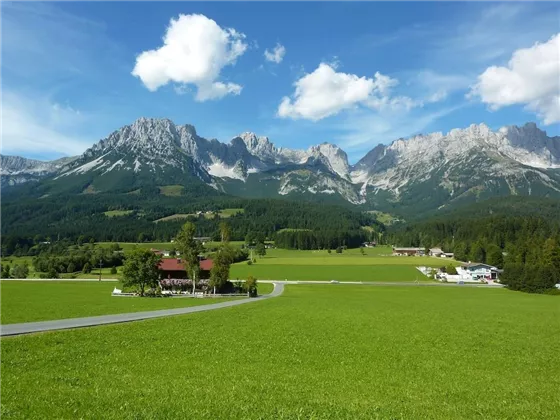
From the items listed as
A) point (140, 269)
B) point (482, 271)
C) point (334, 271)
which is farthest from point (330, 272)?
point (140, 269)

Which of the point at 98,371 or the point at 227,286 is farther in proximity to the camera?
the point at 227,286

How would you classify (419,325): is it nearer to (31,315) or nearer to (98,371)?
(98,371)

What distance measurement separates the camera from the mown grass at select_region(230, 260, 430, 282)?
13512 centimetres

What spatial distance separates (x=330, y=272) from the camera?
148375mm

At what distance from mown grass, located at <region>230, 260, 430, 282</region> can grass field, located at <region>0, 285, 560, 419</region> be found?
96122 millimetres

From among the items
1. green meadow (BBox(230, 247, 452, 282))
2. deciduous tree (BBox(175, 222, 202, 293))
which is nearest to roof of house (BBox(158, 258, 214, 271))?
deciduous tree (BBox(175, 222, 202, 293))

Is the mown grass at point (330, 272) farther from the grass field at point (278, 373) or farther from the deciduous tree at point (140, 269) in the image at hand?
the grass field at point (278, 373)

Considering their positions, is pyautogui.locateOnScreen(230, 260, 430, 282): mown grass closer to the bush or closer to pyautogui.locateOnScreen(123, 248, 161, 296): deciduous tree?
the bush

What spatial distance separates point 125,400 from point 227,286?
8374 cm

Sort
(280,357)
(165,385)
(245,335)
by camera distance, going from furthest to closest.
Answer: (245,335)
(280,357)
(165,385)

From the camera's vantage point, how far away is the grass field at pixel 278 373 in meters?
14.0

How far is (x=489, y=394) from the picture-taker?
55.2ft

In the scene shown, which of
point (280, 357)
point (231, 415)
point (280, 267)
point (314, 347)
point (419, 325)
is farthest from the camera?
point (280, 267)

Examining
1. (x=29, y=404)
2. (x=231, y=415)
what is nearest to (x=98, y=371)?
(x=29, y=404)
